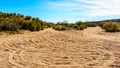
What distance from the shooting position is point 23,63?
896 centimetres

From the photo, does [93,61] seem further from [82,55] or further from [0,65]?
[0,65]

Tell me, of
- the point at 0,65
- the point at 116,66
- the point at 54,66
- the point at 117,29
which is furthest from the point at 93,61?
the point at 117,29

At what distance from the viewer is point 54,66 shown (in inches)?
336

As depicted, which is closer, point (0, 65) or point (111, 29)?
point (0, 65)

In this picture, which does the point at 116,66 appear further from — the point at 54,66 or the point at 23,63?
the point at 23,63

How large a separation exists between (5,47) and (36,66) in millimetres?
4456

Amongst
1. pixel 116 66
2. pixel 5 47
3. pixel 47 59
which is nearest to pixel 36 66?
pixel 47 59

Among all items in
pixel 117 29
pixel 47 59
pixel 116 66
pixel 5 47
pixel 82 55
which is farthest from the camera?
pixel 117 29

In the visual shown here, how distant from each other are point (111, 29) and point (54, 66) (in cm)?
1674

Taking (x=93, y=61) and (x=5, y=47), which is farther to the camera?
(x=5, y=47)

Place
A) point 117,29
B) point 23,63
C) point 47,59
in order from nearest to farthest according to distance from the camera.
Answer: point 23,63, point 47,59, point 117,29

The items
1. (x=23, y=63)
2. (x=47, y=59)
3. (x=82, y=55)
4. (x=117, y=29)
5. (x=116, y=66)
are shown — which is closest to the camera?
(x=116, y=66)

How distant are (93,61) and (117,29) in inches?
613

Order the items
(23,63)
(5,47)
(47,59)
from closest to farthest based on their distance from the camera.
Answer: (23,63) < (47,59) < (5,47)
